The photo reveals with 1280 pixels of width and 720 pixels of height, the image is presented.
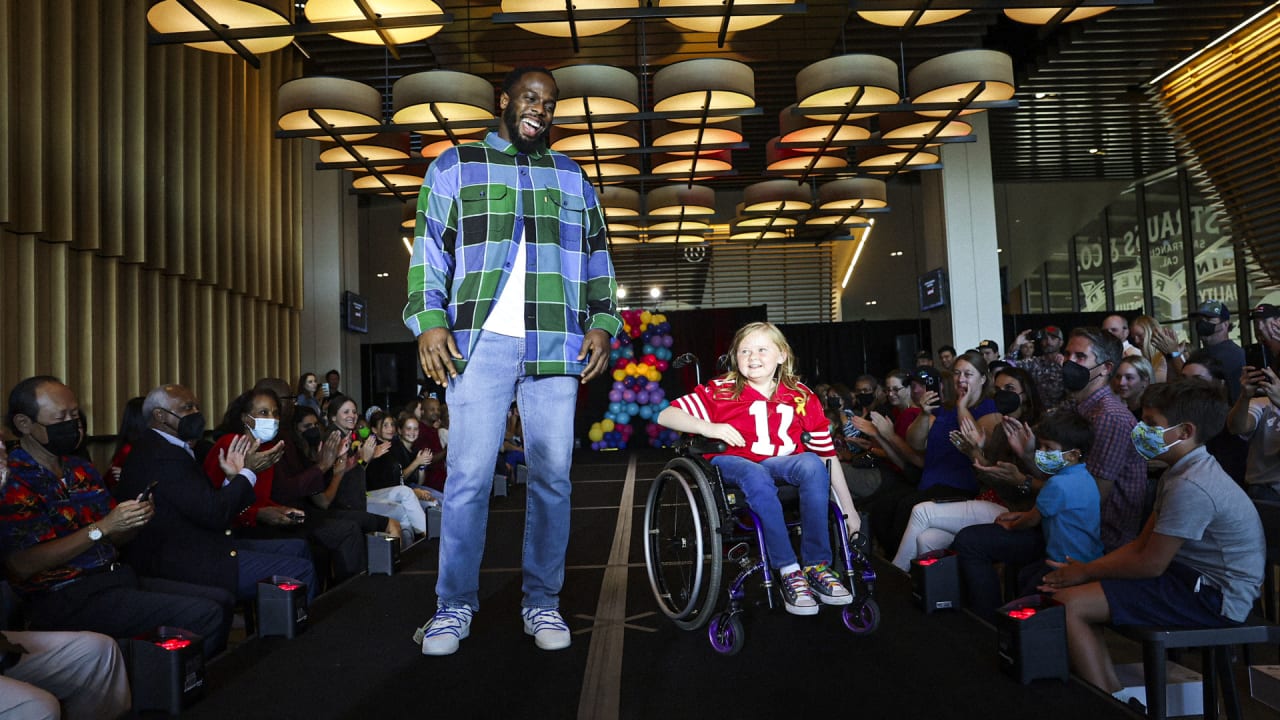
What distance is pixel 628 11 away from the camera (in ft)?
17.1

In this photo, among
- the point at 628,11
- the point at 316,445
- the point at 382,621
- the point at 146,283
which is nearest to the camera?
the point at 382,621

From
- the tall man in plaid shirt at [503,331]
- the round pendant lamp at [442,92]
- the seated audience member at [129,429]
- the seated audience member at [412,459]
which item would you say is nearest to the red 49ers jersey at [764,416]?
the tall man in plaid shirt at [503,331]

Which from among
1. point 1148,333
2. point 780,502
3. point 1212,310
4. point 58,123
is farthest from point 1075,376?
point 58,123

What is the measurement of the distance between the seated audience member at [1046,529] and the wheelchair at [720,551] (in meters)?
0.57

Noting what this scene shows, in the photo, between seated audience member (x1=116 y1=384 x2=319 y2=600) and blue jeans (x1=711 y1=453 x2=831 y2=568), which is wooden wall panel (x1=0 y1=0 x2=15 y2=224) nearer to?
seated audience member (x1=116 y1=384 x2=319 y2=600)

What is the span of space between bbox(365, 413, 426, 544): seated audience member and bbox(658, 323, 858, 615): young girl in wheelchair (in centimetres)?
231

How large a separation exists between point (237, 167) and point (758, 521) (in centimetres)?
709

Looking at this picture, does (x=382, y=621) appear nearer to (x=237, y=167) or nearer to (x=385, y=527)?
(x=385, y=527)

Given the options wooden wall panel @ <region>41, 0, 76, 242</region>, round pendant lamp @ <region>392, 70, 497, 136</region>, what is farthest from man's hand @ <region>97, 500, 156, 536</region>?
round pendant lamp @ <region>392, 70, 497, 136</region>

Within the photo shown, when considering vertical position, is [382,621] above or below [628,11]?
below

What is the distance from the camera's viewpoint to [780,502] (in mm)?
2158

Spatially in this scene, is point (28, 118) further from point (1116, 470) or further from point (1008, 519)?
point (1116, 470)

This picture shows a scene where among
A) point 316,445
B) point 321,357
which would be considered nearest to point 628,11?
point 316,445

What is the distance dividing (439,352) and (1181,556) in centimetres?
178
